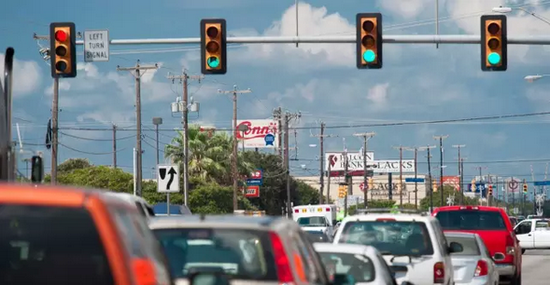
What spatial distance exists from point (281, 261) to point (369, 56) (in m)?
14.2

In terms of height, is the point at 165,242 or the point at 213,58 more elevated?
the point at 213,58

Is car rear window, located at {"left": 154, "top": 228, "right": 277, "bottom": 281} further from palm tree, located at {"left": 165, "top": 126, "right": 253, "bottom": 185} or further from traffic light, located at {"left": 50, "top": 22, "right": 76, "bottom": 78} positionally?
palm tree, located at {"left": 165, "top": 126, "right": 253, "bottom": 185}

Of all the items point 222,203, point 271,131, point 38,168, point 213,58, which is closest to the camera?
point 38,168

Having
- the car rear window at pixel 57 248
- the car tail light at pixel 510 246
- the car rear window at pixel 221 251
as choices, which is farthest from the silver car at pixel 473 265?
the car rear window at pixel 57 248

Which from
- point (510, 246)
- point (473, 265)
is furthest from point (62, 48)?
point (510, 246)

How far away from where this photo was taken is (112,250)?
5418 millimetres

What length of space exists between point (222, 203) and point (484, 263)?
50593 millimetres

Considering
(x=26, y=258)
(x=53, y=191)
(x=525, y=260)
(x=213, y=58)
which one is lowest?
(x=525, y=260)

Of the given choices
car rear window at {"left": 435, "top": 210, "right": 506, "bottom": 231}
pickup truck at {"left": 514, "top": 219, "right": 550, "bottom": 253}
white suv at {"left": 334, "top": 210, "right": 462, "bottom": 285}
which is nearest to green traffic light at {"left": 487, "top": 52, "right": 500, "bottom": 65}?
car rear window at {"left": 435, "top": 210, "right": 506, "bottom": 231}

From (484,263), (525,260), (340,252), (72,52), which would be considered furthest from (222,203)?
(340,252)

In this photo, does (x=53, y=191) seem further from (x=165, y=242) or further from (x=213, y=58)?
(x=213, y=58)

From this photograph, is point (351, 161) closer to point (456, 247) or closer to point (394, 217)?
point (456, 247)

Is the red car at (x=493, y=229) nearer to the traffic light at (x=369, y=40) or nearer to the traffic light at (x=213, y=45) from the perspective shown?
the traffic light at (x=369, y=40)

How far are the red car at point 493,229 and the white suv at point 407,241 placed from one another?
7.14 meters
